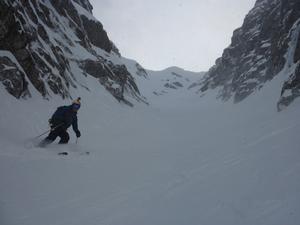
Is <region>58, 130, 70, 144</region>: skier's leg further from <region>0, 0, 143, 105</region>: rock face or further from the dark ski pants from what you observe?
<region>0, 0, 143, 105</region>: rock face

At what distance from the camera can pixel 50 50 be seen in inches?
996

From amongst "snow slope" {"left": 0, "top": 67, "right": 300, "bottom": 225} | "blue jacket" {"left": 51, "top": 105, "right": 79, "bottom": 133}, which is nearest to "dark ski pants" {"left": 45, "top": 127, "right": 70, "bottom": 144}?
"blue jacket" {"left": 51, "top": 105, "right": 79, "bottom": 133}

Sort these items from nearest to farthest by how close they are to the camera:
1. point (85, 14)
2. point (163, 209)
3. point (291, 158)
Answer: point (163, 209) → point (291, 158) → point (85, 14)

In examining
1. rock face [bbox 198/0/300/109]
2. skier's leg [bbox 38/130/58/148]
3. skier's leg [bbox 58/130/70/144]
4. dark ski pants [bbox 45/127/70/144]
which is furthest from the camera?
rock face [bbox 198/0/300/109]

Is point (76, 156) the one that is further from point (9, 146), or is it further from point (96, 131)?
point (96, 131)

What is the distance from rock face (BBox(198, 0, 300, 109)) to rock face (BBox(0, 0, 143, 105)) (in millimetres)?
16614

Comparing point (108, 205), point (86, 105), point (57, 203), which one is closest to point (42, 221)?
point (57, 203)

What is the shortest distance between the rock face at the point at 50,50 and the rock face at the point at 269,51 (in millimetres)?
16614

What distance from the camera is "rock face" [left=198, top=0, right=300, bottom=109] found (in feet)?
89.1

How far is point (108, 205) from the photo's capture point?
6027 mm

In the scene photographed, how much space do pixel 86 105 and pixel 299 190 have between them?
811 inches

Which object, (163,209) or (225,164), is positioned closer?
(163,209)

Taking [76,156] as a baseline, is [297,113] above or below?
above

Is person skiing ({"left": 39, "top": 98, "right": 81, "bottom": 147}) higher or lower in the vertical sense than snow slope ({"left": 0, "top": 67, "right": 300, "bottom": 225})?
higher
